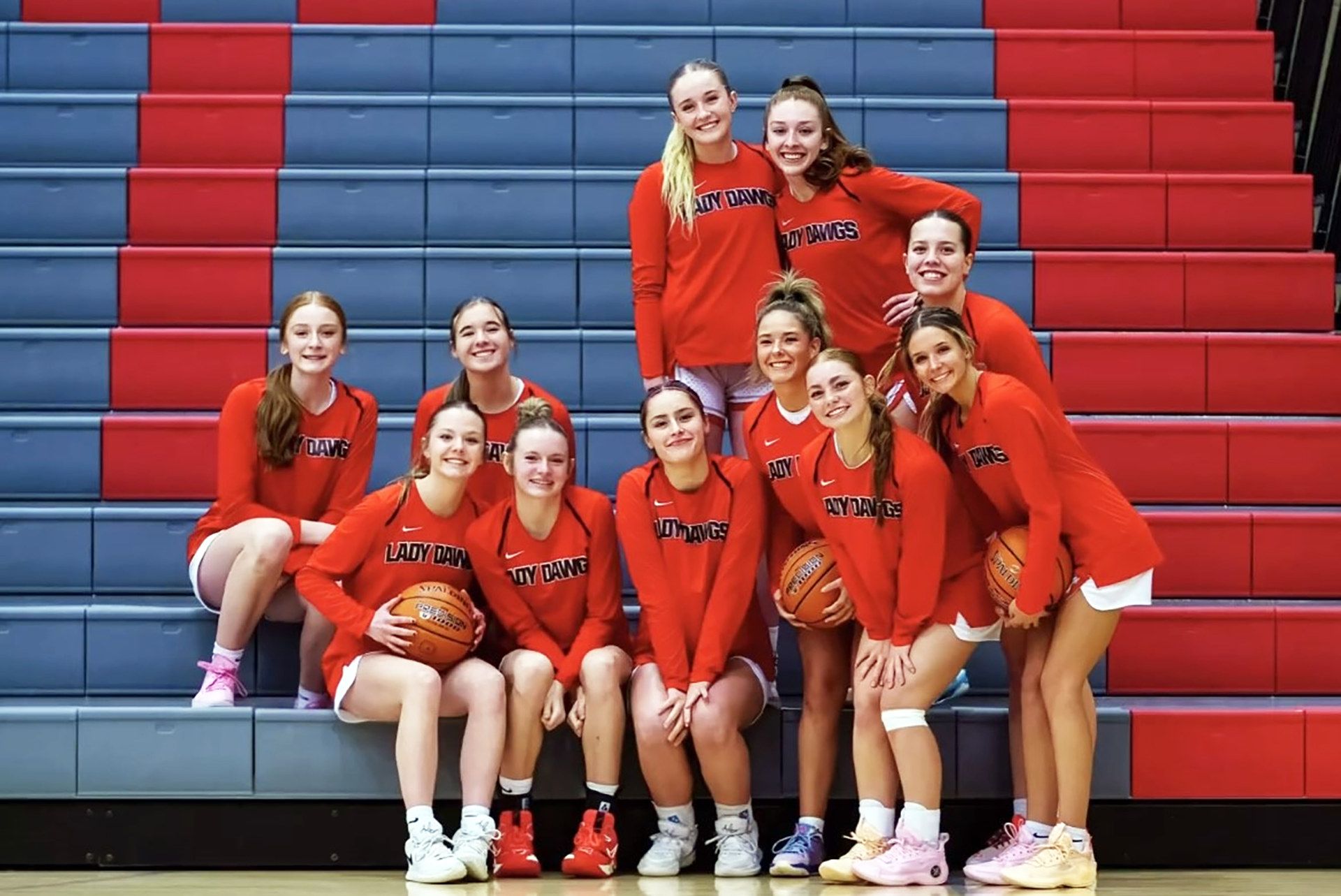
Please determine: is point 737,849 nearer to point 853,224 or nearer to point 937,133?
point 853,224

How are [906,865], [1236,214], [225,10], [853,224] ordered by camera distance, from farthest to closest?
[225,10] → [1236,214] → [853,224] → [906,865]

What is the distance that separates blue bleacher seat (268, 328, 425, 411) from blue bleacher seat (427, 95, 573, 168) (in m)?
0.82

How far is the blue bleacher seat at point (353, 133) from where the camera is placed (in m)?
5.08

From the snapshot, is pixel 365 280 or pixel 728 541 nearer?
pixel 728 541

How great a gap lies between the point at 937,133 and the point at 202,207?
2157 millimetres

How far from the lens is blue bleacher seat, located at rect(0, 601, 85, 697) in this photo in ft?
12.5

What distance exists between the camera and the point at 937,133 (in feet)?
16.6

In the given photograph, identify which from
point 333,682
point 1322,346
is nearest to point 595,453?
point 333,682

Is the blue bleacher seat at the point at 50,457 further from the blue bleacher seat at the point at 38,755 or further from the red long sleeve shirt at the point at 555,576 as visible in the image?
the red long sleeve shirt at the point at 555,576

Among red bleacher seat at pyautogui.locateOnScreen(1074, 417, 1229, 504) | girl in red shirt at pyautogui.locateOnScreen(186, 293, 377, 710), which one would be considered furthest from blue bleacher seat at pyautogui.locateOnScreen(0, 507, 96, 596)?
red bleacher seat at pyautogui.locateOnScreen(1074, 417, 1229, 504)

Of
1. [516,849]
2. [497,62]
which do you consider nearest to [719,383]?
[516,849]

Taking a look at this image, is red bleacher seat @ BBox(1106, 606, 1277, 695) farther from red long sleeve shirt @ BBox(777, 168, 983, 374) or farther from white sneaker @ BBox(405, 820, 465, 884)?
white sneaker @ BBox(405, 820, 465, 884)

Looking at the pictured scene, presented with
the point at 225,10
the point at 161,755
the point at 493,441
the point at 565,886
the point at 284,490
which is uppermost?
the point at 225,10

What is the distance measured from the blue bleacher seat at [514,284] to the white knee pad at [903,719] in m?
1.79
